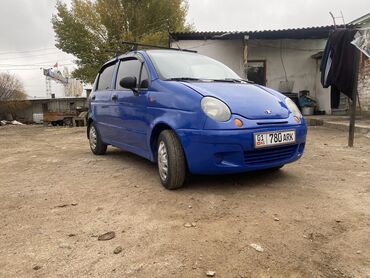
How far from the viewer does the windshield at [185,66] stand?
4141 mm

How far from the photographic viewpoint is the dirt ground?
2.13 m

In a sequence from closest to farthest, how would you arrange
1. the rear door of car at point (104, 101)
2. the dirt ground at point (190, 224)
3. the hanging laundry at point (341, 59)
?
the dirt ground at point (190, 224)
the rear door of car at point (104, 101)
the hanging laundry at point (341, 59)

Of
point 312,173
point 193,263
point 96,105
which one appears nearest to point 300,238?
point 193,263

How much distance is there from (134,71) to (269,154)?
6.97 ft

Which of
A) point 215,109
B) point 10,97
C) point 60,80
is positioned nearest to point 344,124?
point 215,109

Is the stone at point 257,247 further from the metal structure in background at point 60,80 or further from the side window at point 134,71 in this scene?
the metal structure in background at point 60,80

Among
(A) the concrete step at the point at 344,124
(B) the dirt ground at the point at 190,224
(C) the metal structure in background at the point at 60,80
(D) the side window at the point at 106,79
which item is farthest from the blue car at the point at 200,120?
(C) the metal structure in background at the point at 60,80

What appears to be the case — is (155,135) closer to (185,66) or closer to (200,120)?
(200,120)

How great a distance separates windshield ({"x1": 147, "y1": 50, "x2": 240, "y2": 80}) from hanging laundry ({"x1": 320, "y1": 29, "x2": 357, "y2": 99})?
2923mm

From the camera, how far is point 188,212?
3014 mm

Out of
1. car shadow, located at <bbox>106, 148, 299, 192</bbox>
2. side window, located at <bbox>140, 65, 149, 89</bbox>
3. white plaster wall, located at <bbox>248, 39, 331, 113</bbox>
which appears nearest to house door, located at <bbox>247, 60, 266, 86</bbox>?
white plaster wall, located at <bbox>248, 39, 331, 113</bbox>

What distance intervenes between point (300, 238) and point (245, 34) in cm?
1103

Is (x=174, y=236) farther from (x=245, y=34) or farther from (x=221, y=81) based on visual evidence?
(x=245, y=34)

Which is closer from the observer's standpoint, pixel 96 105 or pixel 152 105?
pixel 152 105
